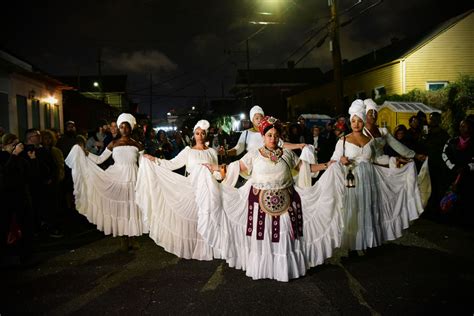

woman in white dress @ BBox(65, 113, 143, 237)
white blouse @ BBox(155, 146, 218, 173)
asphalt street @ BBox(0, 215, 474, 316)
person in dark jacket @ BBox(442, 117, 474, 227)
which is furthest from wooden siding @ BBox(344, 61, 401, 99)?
woman in white dress @ BBox(65, 113, 143, 237)

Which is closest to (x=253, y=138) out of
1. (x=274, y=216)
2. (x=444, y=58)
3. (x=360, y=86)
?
(x=274, y=216)

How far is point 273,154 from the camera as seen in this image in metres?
5.13

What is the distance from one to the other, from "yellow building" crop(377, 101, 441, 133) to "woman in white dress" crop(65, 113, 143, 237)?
14.9 meters

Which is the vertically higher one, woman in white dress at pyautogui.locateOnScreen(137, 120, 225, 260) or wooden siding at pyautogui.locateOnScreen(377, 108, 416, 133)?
wooden siding at pyautogui.locateOnScreen(377, 108, 416, 133)

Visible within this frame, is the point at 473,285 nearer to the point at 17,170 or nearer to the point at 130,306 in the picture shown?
the point at 130,306

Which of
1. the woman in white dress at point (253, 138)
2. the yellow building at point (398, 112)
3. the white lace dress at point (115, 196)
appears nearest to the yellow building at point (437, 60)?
the yellow building at point (398, 112)

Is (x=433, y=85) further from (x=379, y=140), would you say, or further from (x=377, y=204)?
(x=377, y=204)

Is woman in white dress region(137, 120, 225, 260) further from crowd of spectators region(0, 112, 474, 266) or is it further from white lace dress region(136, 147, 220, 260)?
crowd of spectators region(0, 112, 474, 266)

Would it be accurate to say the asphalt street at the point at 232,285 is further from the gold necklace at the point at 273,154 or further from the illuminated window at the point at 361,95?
the illuminated window at the point at 361,95

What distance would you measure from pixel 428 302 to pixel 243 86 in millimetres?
58187

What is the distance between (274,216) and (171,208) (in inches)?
77.1

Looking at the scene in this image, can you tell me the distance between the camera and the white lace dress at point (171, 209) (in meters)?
6.16

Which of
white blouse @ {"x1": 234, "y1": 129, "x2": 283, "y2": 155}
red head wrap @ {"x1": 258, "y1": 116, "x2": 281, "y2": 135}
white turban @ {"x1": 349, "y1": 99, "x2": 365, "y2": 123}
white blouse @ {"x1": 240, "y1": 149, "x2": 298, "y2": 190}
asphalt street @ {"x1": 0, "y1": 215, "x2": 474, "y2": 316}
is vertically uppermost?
white turban @ {"x1": 349, "y1": 99, "x2": 365, "y2": 123}

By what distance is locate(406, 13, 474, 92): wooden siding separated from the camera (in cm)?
2452
